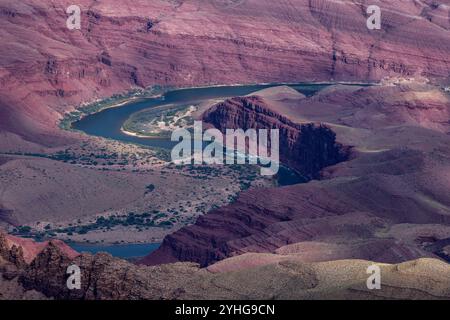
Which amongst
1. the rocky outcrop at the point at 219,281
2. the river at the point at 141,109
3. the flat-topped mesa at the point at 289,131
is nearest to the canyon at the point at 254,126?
the rocky outcrop at the point at 219,281

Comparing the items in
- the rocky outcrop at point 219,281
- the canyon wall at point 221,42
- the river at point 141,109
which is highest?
the canyon wall at point 221,42

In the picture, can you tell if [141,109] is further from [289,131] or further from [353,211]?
[353,211]

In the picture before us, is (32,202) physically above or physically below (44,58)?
below

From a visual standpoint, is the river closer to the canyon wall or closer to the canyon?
the canyon

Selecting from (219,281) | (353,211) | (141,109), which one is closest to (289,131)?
(141,109)

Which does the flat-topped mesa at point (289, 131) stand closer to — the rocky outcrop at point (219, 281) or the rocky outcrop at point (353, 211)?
the rocky outcrop at point (353, 211)

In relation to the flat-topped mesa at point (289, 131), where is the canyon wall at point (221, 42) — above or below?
above
